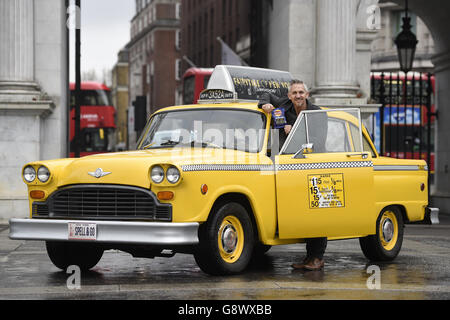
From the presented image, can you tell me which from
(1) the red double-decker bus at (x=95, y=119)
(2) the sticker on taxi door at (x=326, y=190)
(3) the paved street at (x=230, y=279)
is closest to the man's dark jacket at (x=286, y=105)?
(2) the sticker on taxi door at (x=326, y=190)

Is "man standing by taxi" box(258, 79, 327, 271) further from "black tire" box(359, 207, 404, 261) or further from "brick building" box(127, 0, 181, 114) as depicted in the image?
"brick building" box(127, 0, 181, 114)

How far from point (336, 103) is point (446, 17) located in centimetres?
546

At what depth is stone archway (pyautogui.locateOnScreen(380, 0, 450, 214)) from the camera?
862 inches

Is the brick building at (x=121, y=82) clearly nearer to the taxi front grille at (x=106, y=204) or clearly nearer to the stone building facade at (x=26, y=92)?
the stone building facade at (x=26, y=92)

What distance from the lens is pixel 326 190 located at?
30.4ft

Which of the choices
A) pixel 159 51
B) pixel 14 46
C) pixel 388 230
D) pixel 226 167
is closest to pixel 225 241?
pixel 226 167

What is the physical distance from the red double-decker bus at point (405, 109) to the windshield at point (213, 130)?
9.71m

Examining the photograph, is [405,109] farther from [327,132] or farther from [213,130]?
[213,130]

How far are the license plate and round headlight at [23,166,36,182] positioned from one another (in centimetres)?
80

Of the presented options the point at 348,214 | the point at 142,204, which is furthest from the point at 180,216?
the point at 348,214

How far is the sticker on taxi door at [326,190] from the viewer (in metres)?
9.18

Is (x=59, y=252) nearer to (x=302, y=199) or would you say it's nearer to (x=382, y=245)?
(x=302, y=199)

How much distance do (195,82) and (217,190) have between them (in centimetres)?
2082

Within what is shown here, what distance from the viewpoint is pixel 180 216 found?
816cm
